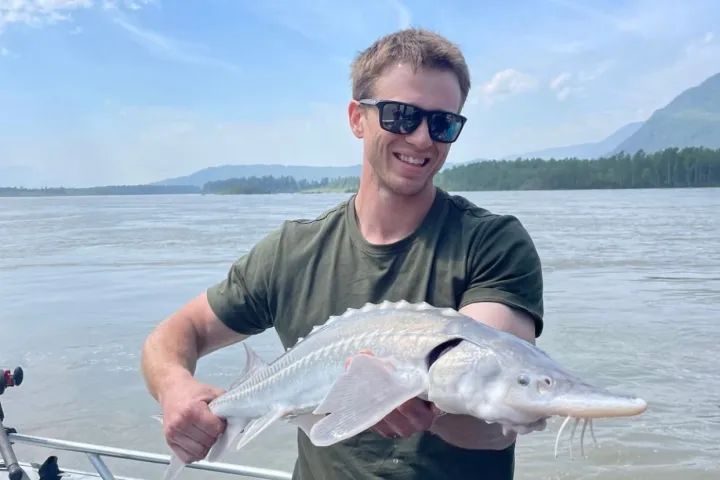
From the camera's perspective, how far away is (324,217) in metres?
2.77

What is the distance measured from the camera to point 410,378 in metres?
2.01

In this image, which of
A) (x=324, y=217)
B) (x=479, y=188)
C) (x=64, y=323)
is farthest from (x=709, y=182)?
(x=324, y=217)

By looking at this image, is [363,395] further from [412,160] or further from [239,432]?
[412,160]

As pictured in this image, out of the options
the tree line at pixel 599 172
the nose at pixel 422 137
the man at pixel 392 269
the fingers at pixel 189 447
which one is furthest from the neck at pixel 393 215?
the tree line at pixel 599 172

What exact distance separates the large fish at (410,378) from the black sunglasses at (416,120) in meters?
0.65

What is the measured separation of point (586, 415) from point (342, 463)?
100 cm

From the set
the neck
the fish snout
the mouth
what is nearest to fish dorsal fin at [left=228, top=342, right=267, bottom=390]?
the neck

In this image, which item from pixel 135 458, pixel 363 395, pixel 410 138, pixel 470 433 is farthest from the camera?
pixel 135 458

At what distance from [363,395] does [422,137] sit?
944 mm

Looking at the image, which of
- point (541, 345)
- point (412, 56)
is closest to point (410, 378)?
point (412, 56)

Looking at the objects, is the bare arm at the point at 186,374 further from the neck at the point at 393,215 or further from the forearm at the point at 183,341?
the neck at the point at 393,215

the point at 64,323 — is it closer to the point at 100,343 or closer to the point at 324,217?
the point at 100,343

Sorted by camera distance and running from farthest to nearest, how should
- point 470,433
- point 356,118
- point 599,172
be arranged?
point 599,172 < point 356,118 < point 470,433

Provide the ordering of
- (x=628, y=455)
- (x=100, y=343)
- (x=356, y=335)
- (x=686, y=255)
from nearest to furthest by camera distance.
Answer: (x=356, y=335) < (x=628, y=455) < (x=100, y=343) < (x=686, y=255)
